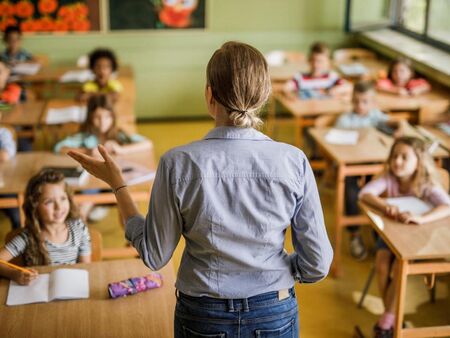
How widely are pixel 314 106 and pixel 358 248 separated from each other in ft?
4.19

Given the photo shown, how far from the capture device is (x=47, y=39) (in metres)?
6.48

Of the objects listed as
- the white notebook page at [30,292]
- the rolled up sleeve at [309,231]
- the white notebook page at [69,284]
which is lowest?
the white notebook page at [30,292]

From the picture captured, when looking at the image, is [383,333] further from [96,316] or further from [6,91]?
[6,91]

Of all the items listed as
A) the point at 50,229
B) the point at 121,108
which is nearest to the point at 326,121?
the point at 121,108

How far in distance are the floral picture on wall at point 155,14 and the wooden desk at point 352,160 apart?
2894mm

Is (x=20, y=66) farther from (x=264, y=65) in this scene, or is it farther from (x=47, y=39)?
(x=264, y=65)

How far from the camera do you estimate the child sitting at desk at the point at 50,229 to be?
2.63m

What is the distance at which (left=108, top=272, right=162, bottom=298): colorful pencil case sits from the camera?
224 centimetres

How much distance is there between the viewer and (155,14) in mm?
6543

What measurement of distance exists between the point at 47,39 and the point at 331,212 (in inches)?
135

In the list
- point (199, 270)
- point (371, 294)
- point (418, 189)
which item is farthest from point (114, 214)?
point (199, 270)

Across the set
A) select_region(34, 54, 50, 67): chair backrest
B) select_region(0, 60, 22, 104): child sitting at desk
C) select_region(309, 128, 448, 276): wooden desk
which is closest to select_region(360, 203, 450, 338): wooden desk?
select_region(309, 128, 448, 276): wooden desk

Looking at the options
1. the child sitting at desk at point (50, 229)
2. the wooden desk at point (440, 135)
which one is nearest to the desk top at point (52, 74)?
the wooden desk at point (440, 135)

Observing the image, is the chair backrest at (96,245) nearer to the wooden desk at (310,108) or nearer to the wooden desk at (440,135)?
the wooden desk at (440,135)
